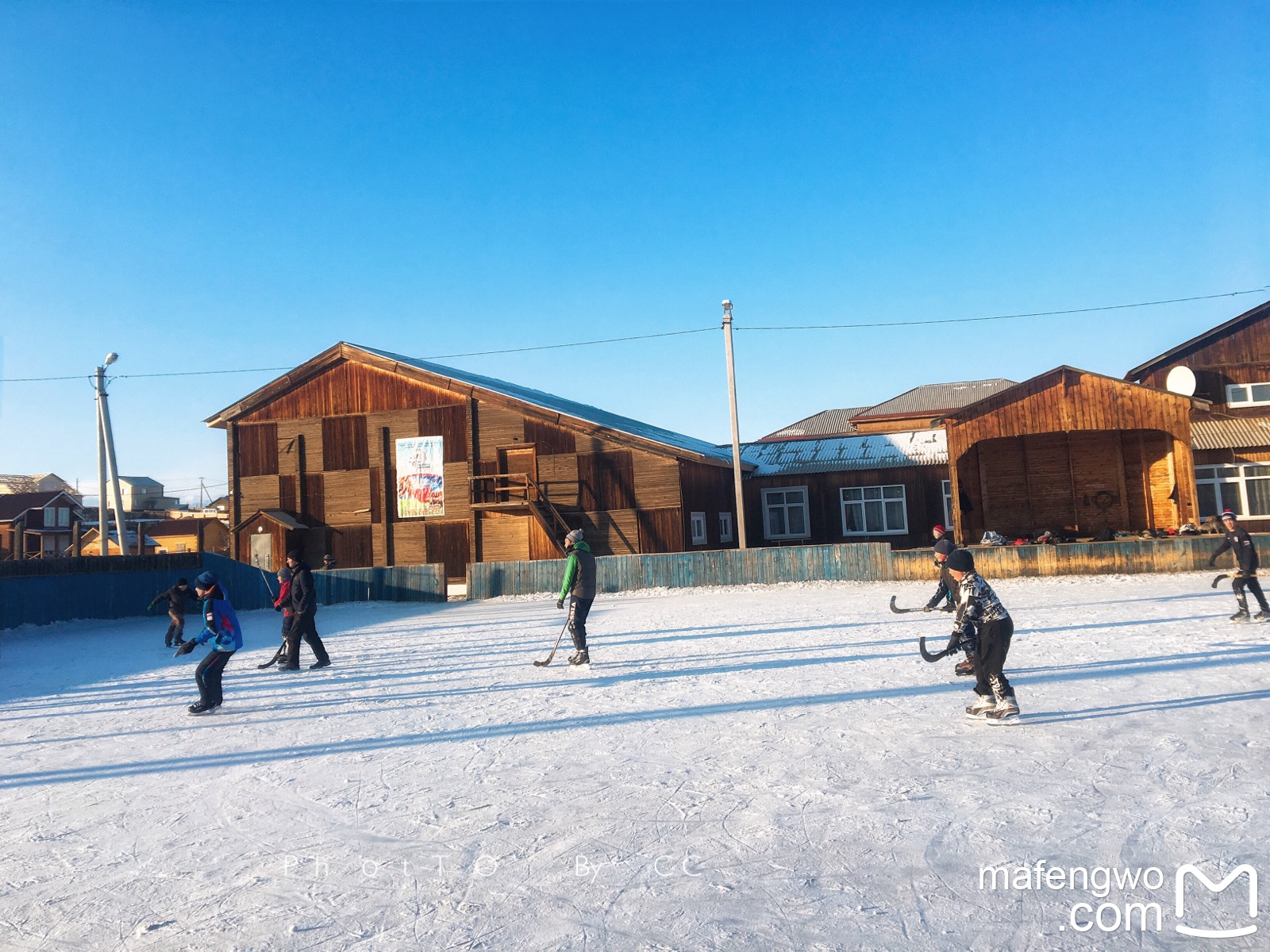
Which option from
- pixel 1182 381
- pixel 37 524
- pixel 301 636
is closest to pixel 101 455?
pixel 301 636

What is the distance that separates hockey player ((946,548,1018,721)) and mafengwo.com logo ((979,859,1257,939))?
110 inches

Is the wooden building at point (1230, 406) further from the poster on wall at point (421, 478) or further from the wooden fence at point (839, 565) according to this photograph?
the poster on wall at point (421, 478)

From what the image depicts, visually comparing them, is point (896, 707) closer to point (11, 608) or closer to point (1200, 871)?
point (1200, 871)

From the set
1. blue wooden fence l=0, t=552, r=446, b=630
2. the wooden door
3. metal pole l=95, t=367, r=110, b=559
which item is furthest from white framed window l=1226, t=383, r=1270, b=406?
metal pole l=95, t=367, r=110, b=559

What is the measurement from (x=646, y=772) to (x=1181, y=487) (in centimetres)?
2379

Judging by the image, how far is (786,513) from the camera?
32.5 meters

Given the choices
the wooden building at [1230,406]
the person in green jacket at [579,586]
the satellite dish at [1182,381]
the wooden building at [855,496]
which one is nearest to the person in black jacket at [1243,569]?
the person in green jacket at [579,586]

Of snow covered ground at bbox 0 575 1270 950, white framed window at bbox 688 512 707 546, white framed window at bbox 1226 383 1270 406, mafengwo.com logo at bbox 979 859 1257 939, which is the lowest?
mafengwo.com logo at bbox 979 859 1257 939

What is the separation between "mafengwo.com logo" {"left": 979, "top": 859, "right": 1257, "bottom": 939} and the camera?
3512 mm

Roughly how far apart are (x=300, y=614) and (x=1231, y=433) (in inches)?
1132

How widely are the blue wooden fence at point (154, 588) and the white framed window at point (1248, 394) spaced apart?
26.8 metres

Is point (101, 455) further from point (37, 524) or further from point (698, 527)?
point (37, 524)

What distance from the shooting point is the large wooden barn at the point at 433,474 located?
27844 millimetres

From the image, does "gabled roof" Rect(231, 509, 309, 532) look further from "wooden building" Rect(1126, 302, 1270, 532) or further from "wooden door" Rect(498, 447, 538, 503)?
"wooden building" Rect(1126, 302, 1270, 532)
